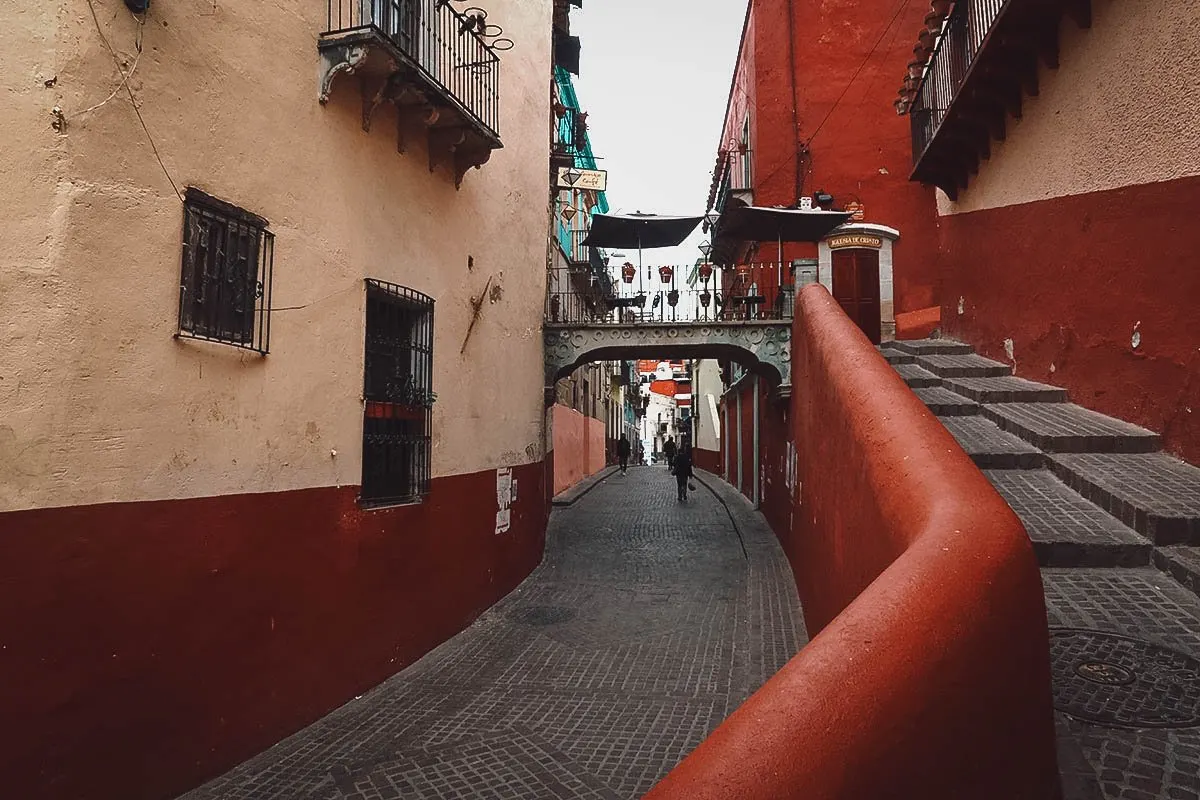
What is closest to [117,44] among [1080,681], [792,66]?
[1080,681]

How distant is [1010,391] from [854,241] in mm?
5998

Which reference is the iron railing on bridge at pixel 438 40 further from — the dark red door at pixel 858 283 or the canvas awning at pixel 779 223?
the dark red door at pixel 858 283

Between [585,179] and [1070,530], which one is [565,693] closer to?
[1070,530]

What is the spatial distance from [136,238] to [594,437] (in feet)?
86.9

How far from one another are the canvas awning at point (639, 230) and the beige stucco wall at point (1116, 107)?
7004mm

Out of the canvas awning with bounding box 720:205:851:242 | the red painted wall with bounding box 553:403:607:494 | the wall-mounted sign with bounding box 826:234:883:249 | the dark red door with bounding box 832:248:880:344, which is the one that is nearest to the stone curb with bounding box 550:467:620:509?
the red painted wall with bounding box 553:403:607:494

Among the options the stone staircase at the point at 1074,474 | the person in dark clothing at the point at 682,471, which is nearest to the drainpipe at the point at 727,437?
the person in dark clothing at the point at 682,471

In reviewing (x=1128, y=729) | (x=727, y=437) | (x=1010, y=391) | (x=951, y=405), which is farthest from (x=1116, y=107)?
(x=727, y=437)

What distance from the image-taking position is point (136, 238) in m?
4.61

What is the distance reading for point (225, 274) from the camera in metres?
5.30

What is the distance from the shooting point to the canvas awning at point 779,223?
1327 centimetres

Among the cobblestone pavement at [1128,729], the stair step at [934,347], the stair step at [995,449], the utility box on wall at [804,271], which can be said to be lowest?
the cobblestone pavement at [1128,729]

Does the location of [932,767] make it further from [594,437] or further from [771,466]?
[594,437]

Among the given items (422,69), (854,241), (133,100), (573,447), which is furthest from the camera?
(573,447)
